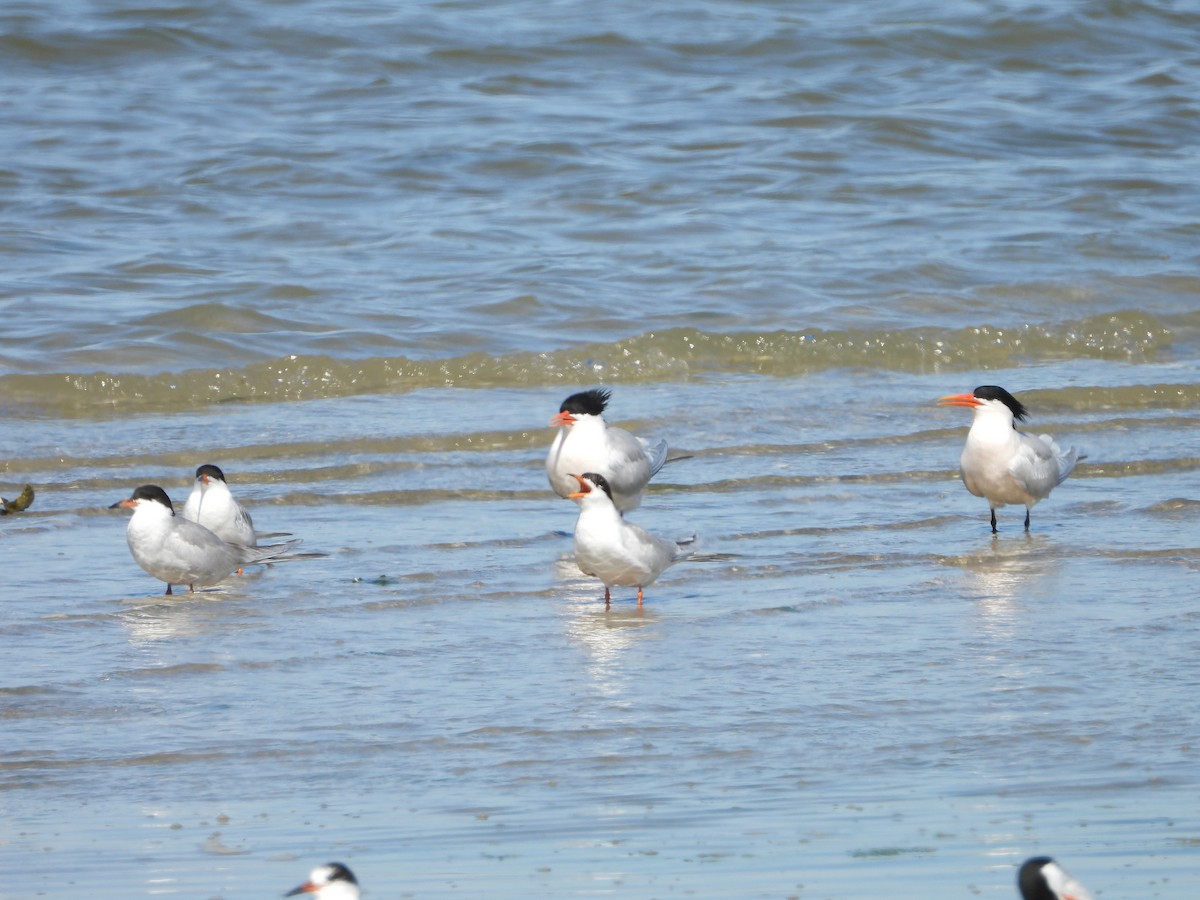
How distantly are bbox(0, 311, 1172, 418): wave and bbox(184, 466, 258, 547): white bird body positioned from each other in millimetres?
3225

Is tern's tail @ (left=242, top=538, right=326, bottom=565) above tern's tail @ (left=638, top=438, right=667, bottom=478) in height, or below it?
below

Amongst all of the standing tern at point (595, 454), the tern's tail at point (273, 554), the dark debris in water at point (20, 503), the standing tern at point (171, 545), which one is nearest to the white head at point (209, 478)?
the tern's tail at point (273, 554)

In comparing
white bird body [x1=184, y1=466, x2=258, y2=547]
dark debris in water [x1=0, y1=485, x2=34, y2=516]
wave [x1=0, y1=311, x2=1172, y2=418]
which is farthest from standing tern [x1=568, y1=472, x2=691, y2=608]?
wave [x1=0, y1=311, x2=1172, y2=418]

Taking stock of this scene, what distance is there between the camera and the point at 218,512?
737 cm

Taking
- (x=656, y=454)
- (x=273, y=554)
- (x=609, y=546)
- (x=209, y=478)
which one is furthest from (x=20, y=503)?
(x=609, y=546)

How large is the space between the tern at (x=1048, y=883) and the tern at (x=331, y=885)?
1.19 metres

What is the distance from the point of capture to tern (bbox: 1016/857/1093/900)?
3160mm

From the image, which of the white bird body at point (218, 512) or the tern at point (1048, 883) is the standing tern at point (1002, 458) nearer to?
the white bird body at point (218, 512)

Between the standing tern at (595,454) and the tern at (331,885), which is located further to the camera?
the standing tern at (595,454)

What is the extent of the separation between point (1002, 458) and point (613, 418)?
3111 mm

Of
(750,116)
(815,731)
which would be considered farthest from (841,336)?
(815,731)

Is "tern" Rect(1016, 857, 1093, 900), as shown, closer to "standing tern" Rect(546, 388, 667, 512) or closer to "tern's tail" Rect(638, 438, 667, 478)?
"standing tern" Rect(546, 388, 667, 512)

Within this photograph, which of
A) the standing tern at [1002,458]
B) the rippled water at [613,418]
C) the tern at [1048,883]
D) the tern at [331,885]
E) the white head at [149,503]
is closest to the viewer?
the tern at [1048,883]

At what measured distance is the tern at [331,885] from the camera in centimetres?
336
